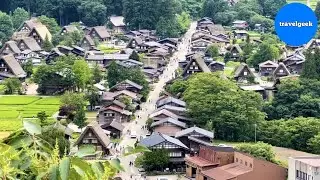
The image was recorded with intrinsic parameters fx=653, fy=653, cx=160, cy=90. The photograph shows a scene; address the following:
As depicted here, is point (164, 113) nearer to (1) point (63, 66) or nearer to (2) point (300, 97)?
(2) point (300, 97)

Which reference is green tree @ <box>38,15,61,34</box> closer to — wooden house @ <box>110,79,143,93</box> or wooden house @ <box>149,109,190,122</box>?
wooden house @ <box>110,79,143,93</box>

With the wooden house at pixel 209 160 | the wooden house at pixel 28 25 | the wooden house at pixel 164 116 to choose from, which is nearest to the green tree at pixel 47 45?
the wooden house at pixel 28 25

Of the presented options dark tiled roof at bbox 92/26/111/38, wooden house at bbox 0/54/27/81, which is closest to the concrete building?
wooden house at bbox 0/54/27/81

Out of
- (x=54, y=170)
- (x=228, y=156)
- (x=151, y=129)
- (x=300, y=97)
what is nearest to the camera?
(x=54, y=170)

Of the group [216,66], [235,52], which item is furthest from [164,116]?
[235,52]

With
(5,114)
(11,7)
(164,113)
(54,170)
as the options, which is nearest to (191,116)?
(164,113)

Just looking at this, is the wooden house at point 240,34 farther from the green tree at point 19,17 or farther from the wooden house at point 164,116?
the wooden house at point 164,116

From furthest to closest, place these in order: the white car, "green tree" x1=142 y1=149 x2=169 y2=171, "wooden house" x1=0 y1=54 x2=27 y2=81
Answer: "wooden house" x1=0 y1=54 x2=27 y2=81 → the white car → "green tree" x1=142 y1=149 x2=169 y2=171
